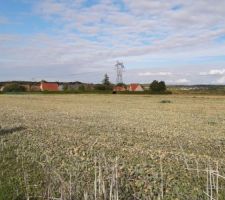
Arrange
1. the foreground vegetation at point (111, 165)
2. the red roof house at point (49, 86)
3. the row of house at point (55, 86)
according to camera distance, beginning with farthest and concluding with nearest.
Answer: the red roof house at point (49, 86) < the row of house at point (55, 86) < the foreground vegetation at point (111, 165)

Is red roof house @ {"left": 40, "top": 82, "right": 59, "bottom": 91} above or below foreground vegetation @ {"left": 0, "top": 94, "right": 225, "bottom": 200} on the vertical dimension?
above

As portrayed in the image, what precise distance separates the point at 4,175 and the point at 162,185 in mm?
4218

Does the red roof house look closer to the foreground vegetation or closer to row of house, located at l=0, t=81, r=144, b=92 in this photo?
row of house, located at l=0, t=81, r=144, b=92

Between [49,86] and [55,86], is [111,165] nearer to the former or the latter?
[55,86]

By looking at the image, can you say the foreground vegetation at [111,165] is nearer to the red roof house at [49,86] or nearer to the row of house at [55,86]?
the row of house at [55,86]

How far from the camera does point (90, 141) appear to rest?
608 inches

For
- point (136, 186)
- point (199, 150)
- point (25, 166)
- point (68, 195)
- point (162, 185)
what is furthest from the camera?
point (199, 150)

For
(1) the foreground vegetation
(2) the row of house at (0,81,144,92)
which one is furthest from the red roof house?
(1) the foreground vegetation

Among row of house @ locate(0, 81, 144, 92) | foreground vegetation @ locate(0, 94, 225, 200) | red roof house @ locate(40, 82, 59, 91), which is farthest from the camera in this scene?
red roof house @ locate(40, 82, 59, 91)

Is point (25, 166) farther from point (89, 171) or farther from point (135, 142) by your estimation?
point (135, 142)

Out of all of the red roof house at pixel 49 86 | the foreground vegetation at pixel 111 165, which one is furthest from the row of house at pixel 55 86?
the foreground vegetation at pixel 111 165

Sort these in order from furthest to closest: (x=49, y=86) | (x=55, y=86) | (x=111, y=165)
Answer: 1. (x=49, y=86)
2. (x=55, y=86)
3. (x=111, y=165)

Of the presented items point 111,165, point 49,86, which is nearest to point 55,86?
point 49,86

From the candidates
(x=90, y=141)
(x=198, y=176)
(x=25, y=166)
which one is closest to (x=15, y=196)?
(x=25, y=166)
